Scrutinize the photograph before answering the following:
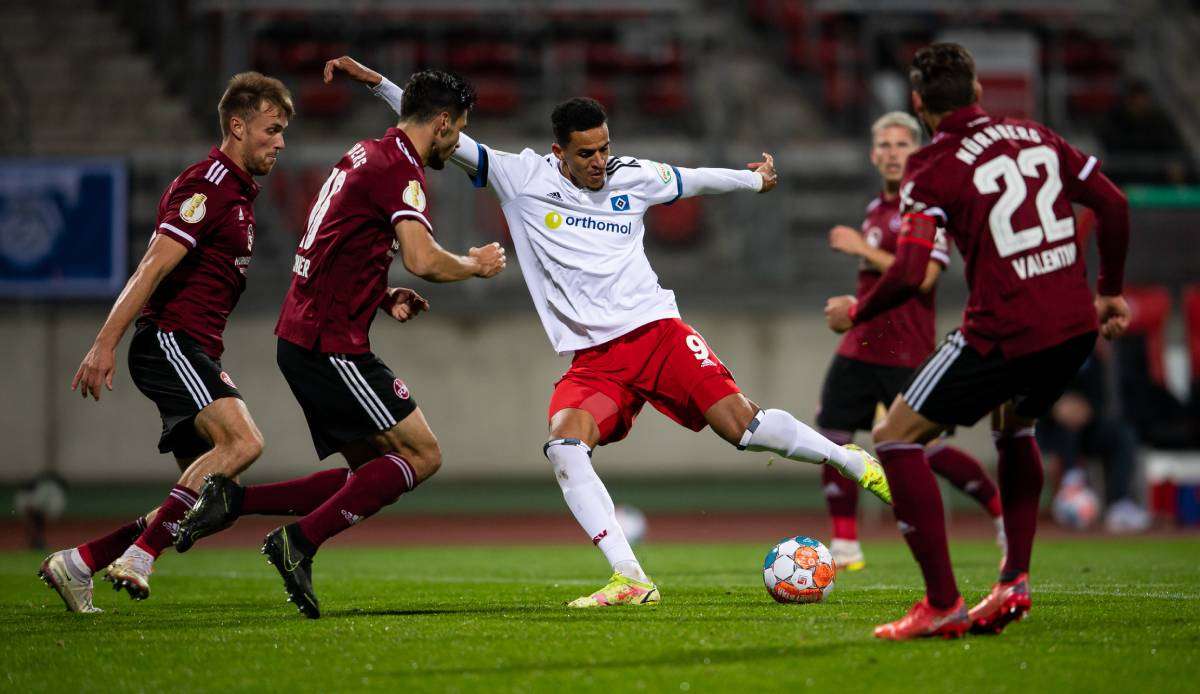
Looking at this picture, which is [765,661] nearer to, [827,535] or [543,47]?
[827,535]

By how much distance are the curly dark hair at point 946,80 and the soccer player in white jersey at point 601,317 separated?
1.91 meters

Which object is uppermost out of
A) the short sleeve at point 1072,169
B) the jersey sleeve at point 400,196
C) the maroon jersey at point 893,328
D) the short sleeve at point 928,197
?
the short sleeve at point 1072,169

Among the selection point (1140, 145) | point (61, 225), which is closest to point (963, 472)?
point (1140, 145)

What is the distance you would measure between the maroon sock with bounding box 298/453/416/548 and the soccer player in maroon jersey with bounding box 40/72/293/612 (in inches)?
23.0

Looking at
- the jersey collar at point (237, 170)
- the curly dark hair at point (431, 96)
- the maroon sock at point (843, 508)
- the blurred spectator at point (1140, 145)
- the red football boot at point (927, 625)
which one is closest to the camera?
the red football boot at point (927, 625)

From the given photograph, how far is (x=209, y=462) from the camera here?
20.5ft

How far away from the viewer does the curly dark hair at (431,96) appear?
19.9 ft

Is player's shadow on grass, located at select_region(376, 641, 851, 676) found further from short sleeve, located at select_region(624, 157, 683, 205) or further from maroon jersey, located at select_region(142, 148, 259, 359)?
short sleeve, located at select_region(624, 157, 683, 205)

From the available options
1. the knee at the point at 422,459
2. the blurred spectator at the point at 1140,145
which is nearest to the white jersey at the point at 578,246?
the knee at the point at 422,459

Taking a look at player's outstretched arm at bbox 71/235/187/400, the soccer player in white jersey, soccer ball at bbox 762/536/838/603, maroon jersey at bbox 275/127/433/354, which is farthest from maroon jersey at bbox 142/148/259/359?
soccer ball at bbox 762/536/838/603

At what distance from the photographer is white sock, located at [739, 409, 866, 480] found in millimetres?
6559

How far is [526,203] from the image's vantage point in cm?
688

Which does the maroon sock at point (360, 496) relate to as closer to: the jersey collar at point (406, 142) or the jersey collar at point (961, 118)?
the jersey collar at point (406, 142)

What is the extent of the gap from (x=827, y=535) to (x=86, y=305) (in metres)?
8.61
